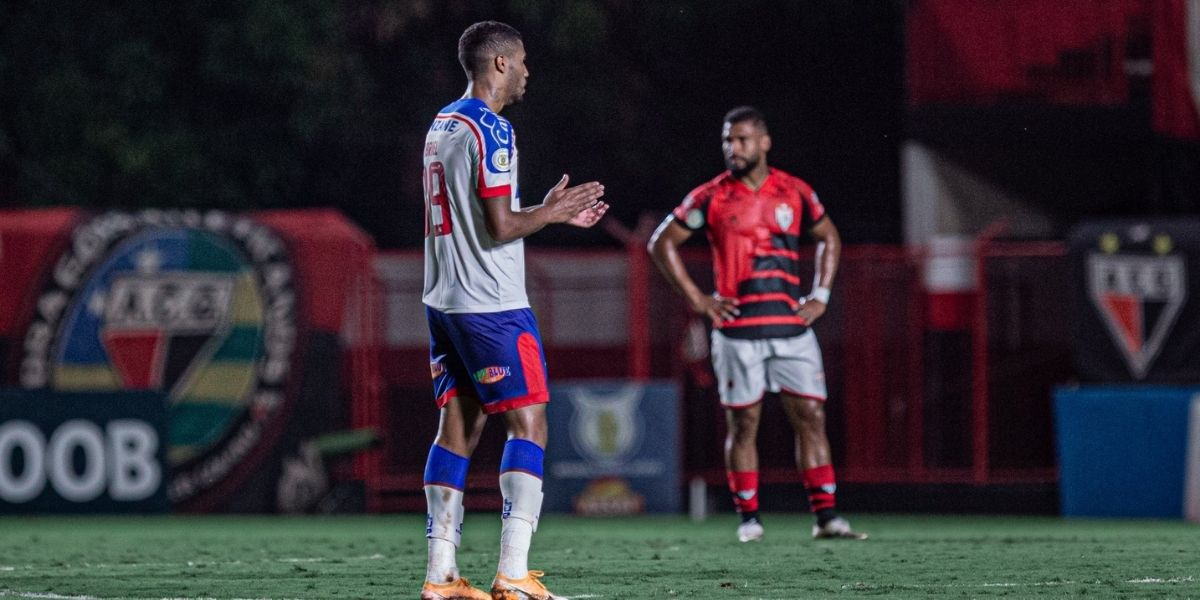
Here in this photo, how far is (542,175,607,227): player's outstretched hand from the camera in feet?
22.2

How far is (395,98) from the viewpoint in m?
22.6

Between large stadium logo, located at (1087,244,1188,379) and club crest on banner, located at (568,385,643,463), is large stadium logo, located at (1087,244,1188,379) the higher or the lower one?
the higher one

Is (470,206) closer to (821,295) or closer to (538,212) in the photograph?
(538,212)

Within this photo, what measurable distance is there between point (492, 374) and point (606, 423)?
24.4 feet

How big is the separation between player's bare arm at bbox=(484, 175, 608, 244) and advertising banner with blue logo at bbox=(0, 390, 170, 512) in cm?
797

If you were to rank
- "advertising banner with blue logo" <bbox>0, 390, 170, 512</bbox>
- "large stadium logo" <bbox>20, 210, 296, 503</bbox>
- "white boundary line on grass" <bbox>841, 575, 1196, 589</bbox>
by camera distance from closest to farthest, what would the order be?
"white boundary line on grass" <bbox>841, 575, 1196, 589</bbox>
"advertising banner with blue logo" <bbox>0, 390, 170, 512</bbox>
"large stadium logo" <bbox>20, 210, 296, 503</bbox>

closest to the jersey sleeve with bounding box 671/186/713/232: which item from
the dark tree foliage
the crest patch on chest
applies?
the crest patch on chest

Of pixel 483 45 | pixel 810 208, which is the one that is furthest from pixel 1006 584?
pixel 810 208

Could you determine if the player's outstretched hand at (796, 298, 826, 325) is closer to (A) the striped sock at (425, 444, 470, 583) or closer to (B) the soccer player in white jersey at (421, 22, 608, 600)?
(B) the soccer player in white jersey at (421, 22, 608, 600)

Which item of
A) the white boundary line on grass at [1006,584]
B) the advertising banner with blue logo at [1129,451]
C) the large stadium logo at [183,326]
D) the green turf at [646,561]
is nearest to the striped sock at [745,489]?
the green turf at [646,561]

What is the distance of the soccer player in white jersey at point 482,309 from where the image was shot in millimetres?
6688

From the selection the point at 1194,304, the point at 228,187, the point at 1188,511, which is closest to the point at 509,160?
the point at 1188,511

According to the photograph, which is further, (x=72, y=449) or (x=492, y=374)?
(x=72, y=449)

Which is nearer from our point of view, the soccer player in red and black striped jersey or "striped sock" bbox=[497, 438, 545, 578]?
"striped sock" bbox=[497, 438, 545, 578]
